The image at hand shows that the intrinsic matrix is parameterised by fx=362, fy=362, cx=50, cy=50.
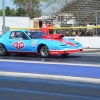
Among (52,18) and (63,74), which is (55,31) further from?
(63,74)

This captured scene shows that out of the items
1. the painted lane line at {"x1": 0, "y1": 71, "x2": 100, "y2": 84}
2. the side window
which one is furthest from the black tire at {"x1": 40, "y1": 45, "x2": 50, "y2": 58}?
the painted lane line at {"x1": 0, "y1": 71, "x2": 100, "y2": 84}

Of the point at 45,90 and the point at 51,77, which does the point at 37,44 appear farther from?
the point at 45,90

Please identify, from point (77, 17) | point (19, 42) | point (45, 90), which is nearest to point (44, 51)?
point (19, 42)

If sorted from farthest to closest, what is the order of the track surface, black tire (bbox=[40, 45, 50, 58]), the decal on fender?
the decal on fender, black tire (bbox=[40, 45, 50, 58]), the track surface

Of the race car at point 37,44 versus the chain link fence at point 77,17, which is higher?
the chain link fence at point 77,17

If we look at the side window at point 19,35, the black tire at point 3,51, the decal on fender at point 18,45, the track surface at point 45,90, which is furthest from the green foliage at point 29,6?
the track surface at point 45,90

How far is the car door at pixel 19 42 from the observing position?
1778cm

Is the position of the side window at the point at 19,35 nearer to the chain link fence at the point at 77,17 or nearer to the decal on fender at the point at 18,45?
the decal on fender at the point at 18,45

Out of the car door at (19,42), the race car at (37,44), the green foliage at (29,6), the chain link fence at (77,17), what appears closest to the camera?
the race car at (37,44)

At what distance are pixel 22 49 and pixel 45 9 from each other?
891 inches

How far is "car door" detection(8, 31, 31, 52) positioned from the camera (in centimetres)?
1778

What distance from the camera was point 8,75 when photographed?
1213 cm

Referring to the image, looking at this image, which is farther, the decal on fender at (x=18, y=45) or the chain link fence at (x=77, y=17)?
the chain link fence at (x=77, y=17)

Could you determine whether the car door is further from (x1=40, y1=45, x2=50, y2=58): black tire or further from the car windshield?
(x1=40, y1=45, x2=50, y2=58): black tire
